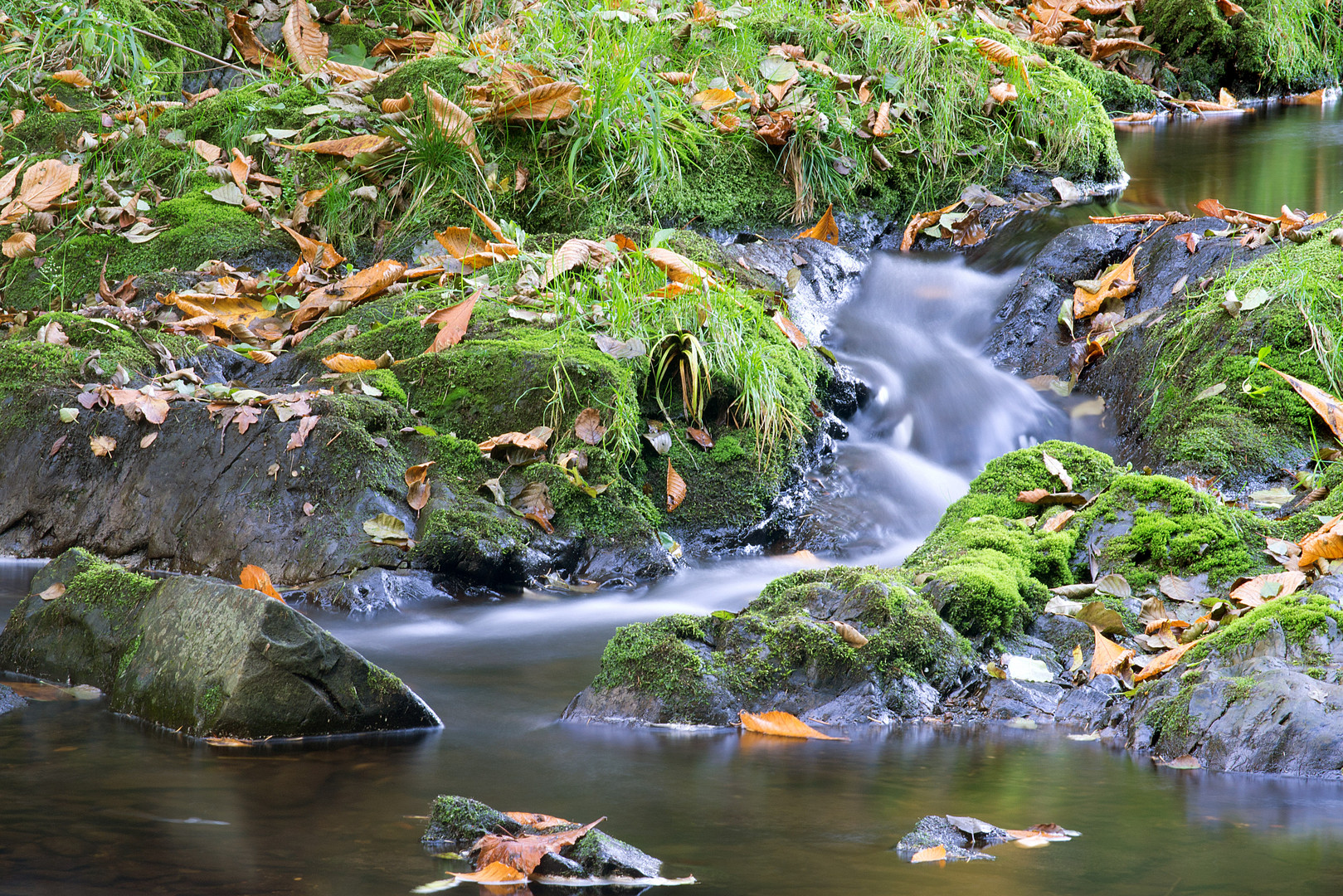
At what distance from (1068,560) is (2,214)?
20.1 feet

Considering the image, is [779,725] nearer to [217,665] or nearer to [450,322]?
[217,665]

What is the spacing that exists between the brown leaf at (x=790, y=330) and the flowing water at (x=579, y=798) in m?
2.00

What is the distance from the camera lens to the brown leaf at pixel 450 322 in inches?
195

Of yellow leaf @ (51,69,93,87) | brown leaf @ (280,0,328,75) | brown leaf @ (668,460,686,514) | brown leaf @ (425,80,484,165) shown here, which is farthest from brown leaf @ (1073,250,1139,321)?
yellow leaf @ (51,69,93,87)

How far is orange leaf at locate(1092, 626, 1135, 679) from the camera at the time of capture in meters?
3.04

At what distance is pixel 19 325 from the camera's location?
583 centimetres

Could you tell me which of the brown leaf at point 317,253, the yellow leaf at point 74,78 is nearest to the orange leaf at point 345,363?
the brown leaf at point 317,253

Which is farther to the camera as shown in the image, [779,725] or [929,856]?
[779,725]

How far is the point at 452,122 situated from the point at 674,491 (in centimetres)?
262

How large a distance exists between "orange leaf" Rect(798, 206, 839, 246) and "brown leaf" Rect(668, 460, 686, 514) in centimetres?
251

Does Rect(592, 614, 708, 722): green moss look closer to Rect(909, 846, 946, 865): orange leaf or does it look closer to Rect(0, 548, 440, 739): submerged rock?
Rect(0, 548, 440, 739): submerged rock

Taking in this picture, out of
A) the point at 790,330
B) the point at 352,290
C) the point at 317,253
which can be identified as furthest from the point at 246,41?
the point at 790,330

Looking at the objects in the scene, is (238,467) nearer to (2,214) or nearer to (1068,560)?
(1068,560)

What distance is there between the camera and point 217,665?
2.81 meters
